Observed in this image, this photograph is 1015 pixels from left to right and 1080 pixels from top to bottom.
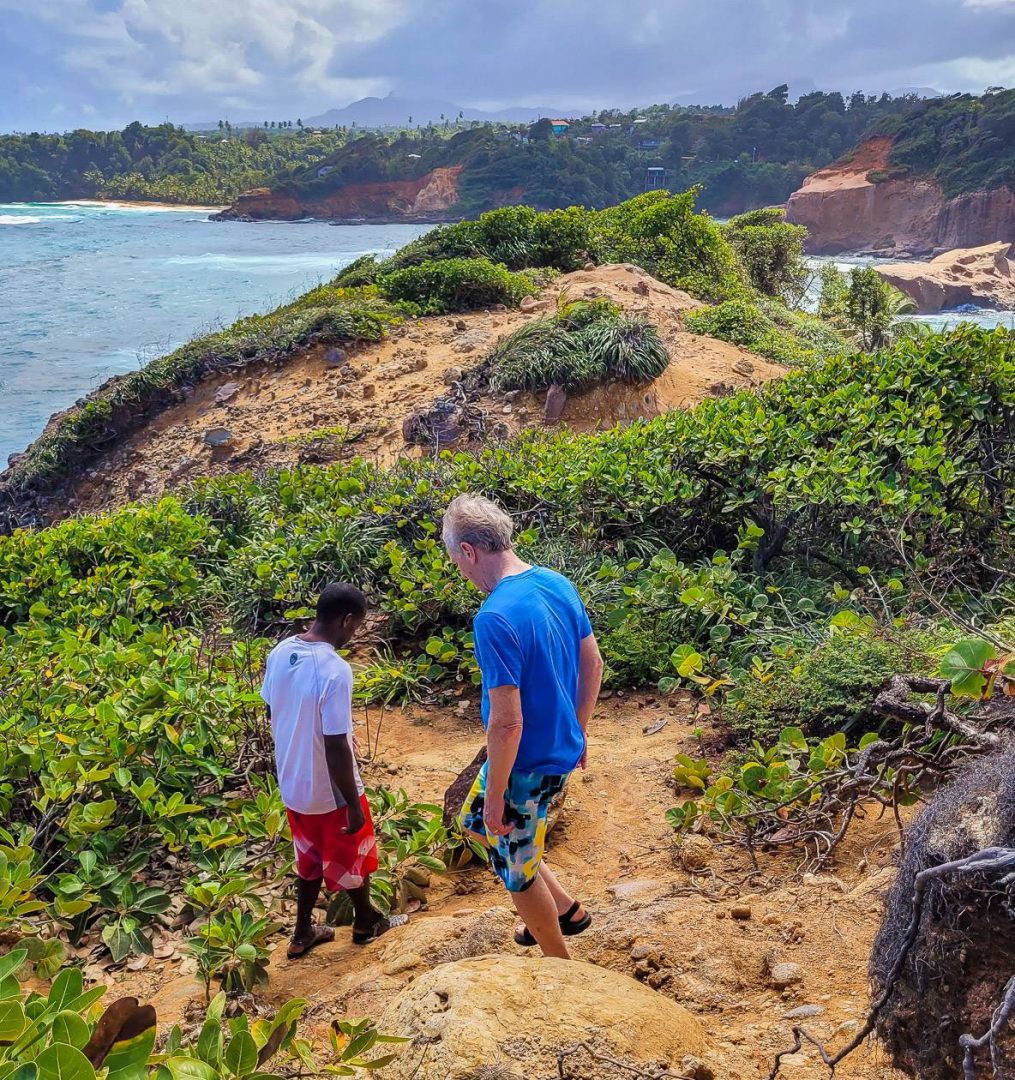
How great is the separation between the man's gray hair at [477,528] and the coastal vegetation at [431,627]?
1.14 m

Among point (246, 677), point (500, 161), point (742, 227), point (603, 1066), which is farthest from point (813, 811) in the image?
point (500, 161)

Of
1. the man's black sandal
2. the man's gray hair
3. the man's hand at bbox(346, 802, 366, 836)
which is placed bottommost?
the man's black sandal

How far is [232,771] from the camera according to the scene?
373cm

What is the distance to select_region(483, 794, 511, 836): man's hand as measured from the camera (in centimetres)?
246

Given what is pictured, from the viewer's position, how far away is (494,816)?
8.10 feet

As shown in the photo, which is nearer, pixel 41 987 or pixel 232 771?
pixel 41 987

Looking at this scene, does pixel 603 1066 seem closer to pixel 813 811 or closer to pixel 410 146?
pixel 813 811

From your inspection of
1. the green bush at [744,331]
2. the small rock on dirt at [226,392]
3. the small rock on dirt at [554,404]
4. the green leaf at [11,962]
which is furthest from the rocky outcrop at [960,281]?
the green leaf at [11,962]

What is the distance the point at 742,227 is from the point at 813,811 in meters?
20.1

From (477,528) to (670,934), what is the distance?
1.23 m

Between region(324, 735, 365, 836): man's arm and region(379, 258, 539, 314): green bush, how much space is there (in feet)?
35.6

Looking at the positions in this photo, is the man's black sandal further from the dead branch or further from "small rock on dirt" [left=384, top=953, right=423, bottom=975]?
the dead branch

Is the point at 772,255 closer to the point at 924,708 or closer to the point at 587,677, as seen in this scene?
the point at 924,708

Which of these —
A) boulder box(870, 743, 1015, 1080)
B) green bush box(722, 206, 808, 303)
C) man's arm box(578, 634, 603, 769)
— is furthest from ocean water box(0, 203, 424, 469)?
boulder box(870, 743, 1015, 1080)
